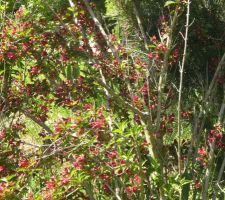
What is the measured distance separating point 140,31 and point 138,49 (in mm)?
184

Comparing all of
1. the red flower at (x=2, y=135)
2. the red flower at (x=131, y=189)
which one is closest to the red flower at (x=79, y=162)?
the red flower at (x=131, y=189)

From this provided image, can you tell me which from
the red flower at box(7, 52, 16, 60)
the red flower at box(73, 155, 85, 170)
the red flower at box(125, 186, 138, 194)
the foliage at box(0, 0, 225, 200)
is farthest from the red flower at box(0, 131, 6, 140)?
the red flower at box(125, 186, 138, 194)

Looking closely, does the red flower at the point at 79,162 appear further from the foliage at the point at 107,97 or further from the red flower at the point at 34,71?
the red flower at the point at 34,71

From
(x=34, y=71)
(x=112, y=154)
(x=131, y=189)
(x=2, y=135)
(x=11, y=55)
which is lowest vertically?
(x=131, y=189)

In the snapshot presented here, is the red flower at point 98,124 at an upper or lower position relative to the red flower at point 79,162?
upper

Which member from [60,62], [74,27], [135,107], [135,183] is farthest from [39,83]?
[135,183]

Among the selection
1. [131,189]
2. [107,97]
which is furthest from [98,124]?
[107,97]

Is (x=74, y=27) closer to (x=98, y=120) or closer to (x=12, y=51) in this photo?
(x=12, y=51)

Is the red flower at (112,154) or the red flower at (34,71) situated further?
the red flower at (34,71)

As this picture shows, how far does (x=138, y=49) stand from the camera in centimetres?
408

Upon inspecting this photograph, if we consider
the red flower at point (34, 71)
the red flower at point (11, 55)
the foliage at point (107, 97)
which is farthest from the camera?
the red flower at point (34, 71)

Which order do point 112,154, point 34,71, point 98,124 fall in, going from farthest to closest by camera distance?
1. point 34,71
2. point 112,154
3. point 98,124

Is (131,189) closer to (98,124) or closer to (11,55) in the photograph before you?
(98,124)

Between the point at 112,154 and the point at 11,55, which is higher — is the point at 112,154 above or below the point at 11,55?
below
